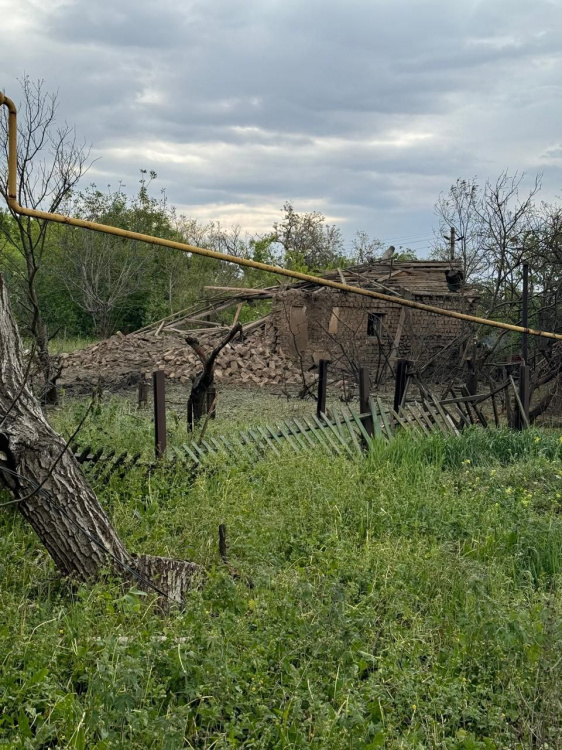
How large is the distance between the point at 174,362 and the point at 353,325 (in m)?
5.08

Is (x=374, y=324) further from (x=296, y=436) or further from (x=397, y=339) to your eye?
(x=296, y=436)

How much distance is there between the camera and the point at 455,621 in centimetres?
387

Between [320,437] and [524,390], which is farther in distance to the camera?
[524,390]

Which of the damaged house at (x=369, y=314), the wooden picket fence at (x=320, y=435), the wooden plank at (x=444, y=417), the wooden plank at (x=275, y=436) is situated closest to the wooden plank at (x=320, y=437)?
the wooden picket fence at (x=320, y=435)

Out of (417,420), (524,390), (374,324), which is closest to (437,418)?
(417,420)

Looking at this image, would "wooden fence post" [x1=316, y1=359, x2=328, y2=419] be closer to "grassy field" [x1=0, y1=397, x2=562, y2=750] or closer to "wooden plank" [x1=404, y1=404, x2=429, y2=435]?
"wooden plank" [x1=404, y1=404, x2=429, y2=435]

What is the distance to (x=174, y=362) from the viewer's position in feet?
65.1

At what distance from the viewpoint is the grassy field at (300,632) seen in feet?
9.39

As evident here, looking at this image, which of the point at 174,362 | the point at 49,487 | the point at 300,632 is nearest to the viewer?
the point at 300,632

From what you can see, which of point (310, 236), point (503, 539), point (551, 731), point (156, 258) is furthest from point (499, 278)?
point (310, 236)

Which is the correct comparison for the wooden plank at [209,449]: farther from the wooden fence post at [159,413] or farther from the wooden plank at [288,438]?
the wooden plank at [288,438]

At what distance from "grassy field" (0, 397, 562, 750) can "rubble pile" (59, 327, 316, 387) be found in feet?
39.6

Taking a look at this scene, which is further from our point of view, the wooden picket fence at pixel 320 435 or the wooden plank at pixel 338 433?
the wooden plank at pixel 338 433

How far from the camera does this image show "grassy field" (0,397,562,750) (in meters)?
2.86
